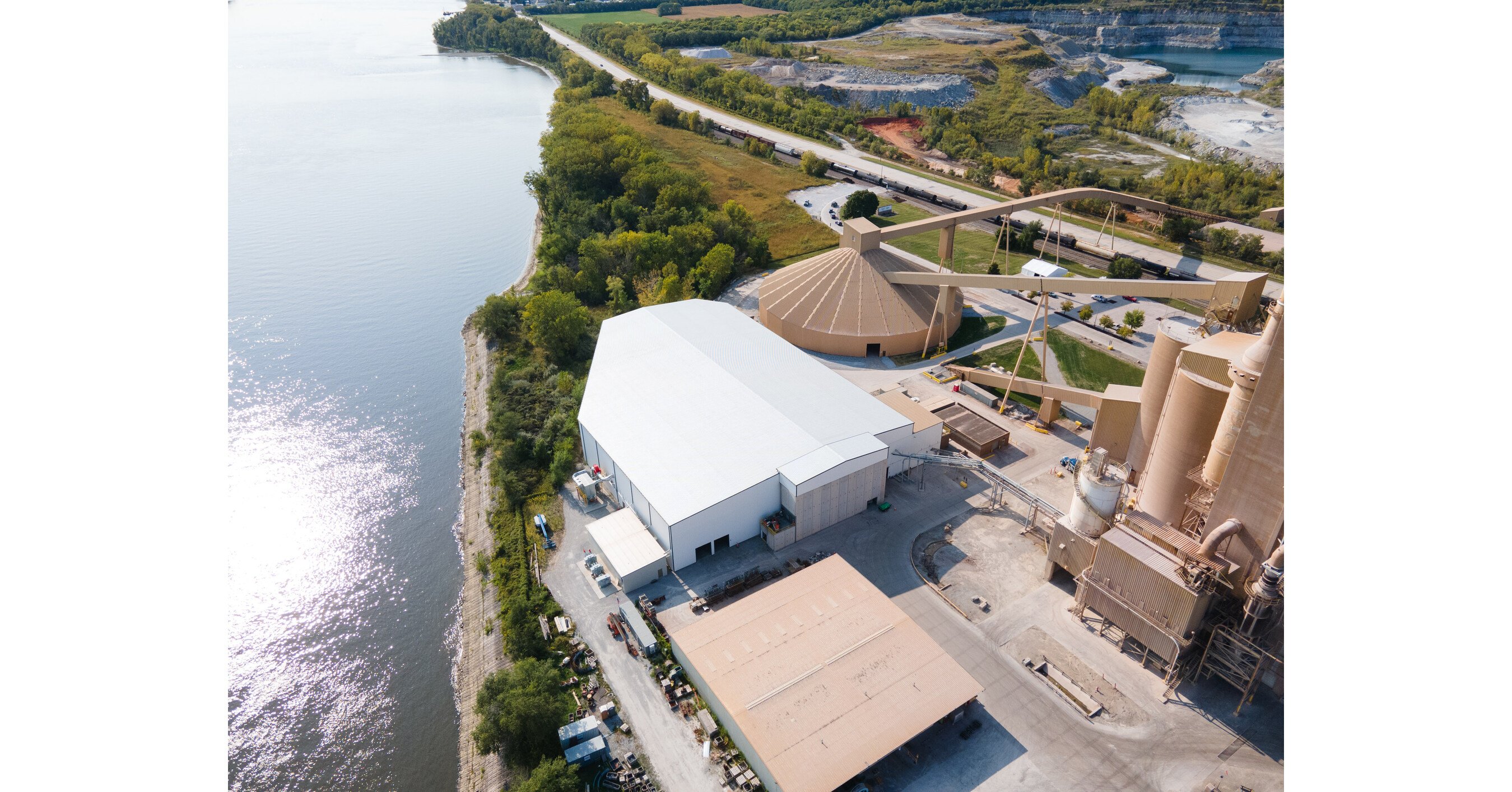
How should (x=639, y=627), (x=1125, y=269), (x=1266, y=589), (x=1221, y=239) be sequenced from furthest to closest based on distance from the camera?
(x=1221, y=239) < (x=1125, y=269) < (x=639, y=627) < (x=1266, y=589)

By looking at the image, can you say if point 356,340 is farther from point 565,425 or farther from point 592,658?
point 592,658

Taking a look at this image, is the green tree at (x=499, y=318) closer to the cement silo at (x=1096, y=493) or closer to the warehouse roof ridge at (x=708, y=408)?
the warehouse roof ridge at (x=708, y=408)

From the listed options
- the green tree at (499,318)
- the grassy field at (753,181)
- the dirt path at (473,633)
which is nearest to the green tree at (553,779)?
the dirt path at (473,633)

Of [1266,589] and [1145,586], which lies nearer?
[1266,589]

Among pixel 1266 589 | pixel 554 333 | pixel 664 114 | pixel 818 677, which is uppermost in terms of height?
pixel 664 114

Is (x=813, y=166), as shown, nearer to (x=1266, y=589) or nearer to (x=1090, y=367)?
(x=1090, y=367)

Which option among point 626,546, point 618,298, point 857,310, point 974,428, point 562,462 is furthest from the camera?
point 618,298

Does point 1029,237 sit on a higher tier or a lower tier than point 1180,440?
higher

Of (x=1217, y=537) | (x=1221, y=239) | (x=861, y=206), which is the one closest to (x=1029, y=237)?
(x=861, y=206)
